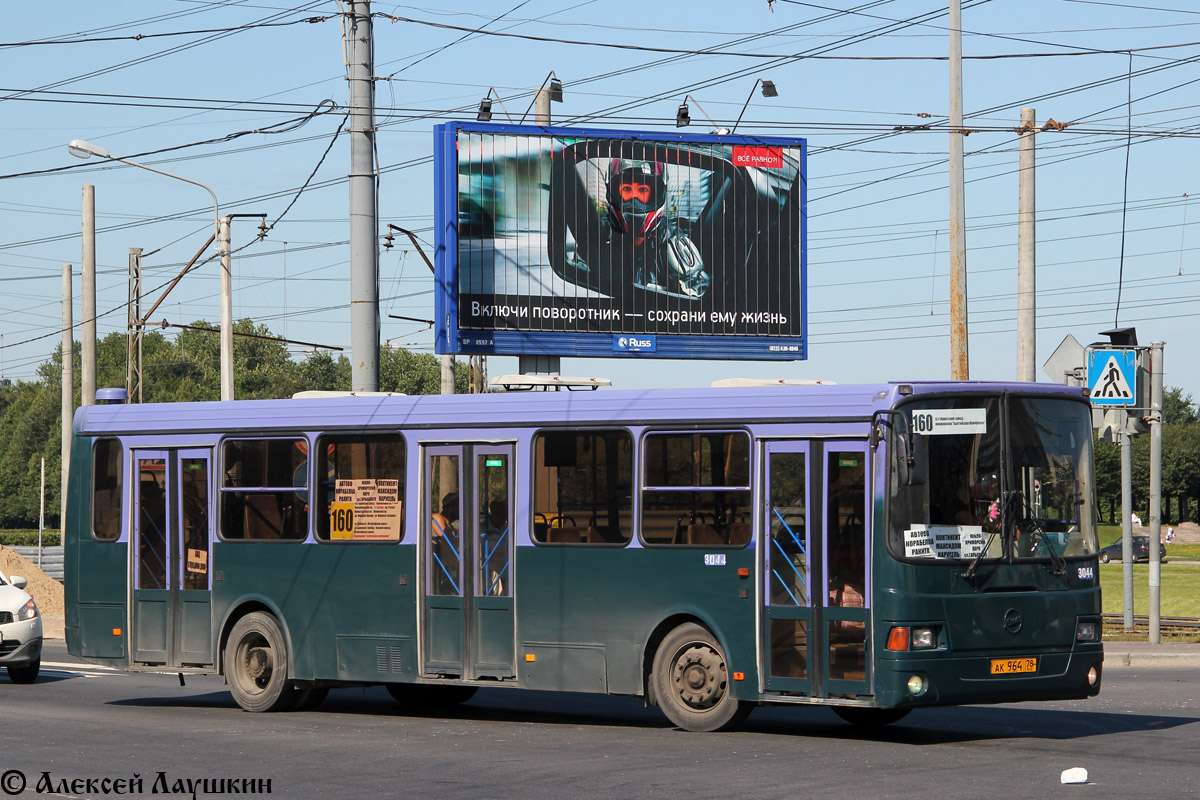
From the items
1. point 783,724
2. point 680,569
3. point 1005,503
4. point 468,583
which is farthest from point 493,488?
point 1005,503

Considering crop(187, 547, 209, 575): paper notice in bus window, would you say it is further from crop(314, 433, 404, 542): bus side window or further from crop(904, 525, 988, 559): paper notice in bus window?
crop(904, 525, 988, 559): paper notice in bus window

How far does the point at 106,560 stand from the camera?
16453 mm

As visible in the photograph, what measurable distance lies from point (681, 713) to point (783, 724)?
1.18 m

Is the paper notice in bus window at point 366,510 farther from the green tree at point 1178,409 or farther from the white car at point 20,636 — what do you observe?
the green tree at point 1178,409

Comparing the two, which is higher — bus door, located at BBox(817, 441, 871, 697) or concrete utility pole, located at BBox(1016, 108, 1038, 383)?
concrete utility pole, located at BBox(1016, 108, 1038, 383)

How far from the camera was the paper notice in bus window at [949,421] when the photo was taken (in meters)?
12.3

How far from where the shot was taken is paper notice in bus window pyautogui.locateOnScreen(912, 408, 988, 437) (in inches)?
483

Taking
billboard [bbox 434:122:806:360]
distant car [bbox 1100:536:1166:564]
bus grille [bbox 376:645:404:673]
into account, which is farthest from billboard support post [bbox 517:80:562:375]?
distant car [bbox 1100:536:1166:564]

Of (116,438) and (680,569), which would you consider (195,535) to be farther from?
(680,569)

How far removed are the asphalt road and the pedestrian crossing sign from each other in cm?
400

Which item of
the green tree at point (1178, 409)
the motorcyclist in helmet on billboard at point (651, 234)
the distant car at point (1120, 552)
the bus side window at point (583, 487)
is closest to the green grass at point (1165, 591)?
the distant car at point (1120, 552)

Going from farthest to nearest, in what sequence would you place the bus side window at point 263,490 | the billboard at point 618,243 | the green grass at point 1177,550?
1. the green grass at point 1177,550
2. the billboard at point 618,243
3. the bus side window at point 263,490

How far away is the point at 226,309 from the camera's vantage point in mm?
31719

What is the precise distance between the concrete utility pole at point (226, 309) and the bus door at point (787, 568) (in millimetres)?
19669
